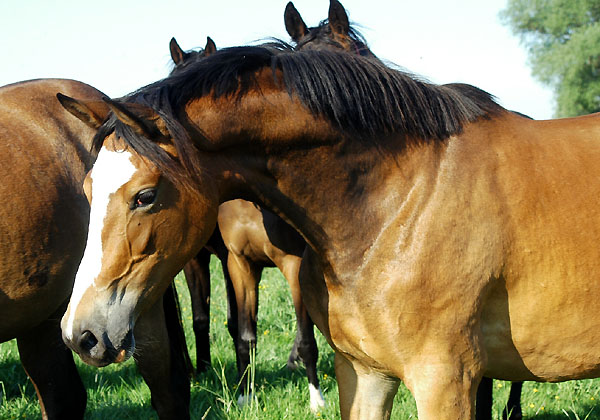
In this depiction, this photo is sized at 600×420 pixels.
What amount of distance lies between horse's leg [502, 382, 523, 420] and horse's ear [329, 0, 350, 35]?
3.41 m

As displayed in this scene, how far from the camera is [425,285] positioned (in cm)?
236

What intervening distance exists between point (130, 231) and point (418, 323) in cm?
110

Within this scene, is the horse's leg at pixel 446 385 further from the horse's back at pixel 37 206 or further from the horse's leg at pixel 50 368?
the horse's leg at pixel 50 368

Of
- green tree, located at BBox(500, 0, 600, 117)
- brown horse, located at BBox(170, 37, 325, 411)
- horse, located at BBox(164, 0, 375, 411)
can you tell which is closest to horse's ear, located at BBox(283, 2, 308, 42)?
horse, located at BBox(164, 0, 375, 411)

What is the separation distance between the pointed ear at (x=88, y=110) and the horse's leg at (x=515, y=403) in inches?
124

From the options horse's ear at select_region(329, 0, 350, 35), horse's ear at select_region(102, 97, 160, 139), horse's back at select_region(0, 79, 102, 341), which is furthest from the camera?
horse's ear at select_region(329, 0, 350, 35)

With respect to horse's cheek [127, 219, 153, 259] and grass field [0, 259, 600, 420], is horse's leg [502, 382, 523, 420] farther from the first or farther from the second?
horse's cheek [127, 219, 153, 259]

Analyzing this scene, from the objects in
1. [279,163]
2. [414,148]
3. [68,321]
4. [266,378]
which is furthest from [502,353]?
[266,378]

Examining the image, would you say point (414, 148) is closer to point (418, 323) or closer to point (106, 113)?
point (418, 323)

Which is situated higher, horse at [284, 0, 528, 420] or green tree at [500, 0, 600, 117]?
green tree at [500, 0, 600, 117]

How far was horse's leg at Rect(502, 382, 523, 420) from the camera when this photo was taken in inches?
165

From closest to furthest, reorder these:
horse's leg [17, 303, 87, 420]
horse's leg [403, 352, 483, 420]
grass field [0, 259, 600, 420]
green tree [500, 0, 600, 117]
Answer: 1. horse's leg [403, 352, 483, 420]
2. horse's leg [17, 303, 87, 420]
3. grass field [0, 259, 600, 420]
4. green tree [500, 0, 600, 117]

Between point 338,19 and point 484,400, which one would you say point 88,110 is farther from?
point 338,19

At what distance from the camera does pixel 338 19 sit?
586cm
